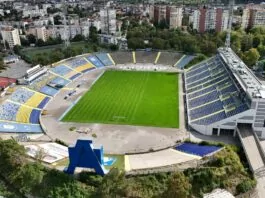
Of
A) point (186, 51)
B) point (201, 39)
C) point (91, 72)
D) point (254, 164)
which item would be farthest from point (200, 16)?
point (254, 164)

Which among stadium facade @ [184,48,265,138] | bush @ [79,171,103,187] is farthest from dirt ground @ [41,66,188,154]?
bush @ [79,171,103,187]

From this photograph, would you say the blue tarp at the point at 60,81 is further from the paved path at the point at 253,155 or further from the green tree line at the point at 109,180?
the paved path at the point at 253,155

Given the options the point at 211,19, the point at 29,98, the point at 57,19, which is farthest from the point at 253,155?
the point at 57,19

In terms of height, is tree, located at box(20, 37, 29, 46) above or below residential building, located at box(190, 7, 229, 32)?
below

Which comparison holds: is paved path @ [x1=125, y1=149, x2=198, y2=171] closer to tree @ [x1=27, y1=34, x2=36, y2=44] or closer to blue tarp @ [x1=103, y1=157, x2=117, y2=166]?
blue tarp @ [x1=103, y1=157, x2=117, y2=166]

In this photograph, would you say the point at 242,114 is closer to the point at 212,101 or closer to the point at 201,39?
the point at 212,101
